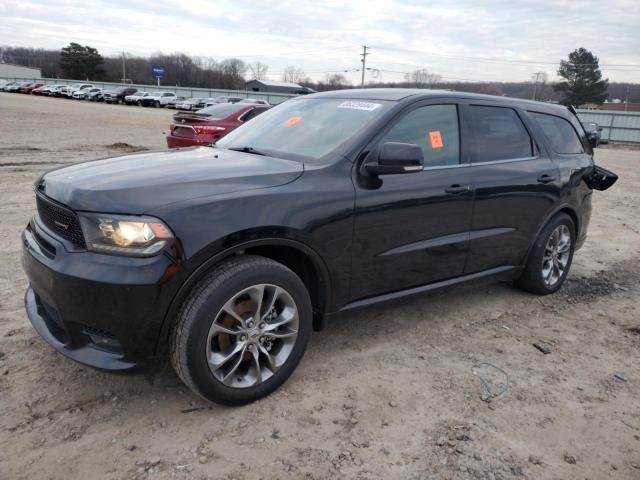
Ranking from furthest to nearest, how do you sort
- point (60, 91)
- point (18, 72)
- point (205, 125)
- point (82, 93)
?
point (18, 72) < point (60, 91) < point (82, 93) < point (205, 125)

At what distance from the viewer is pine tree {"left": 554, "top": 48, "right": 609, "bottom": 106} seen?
56750mm

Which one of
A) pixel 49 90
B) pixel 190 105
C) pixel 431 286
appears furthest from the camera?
pixel 49 90

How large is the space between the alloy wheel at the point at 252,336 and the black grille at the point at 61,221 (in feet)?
2.67

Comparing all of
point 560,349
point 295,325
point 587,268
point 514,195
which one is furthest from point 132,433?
point 587,268

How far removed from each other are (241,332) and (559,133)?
374 cm

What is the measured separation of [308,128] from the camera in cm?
373

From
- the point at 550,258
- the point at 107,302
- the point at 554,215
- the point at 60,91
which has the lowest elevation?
the point at 550,258

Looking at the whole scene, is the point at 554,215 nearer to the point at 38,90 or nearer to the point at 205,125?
the point at 205,125

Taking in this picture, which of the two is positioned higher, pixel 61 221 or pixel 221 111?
pixel 221 111

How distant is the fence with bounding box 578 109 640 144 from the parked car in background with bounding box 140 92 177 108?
35651 millimetres

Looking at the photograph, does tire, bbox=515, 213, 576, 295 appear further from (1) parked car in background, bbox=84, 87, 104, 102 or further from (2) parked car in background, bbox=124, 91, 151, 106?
(1) parked car in background, bbox=84, 87, 104, 102

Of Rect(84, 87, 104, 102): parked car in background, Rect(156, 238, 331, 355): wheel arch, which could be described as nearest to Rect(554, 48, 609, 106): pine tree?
Rect(84, 87, 104, 102): parked car in background

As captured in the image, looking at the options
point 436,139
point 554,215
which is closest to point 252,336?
point 436,139

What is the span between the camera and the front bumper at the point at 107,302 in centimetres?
247
